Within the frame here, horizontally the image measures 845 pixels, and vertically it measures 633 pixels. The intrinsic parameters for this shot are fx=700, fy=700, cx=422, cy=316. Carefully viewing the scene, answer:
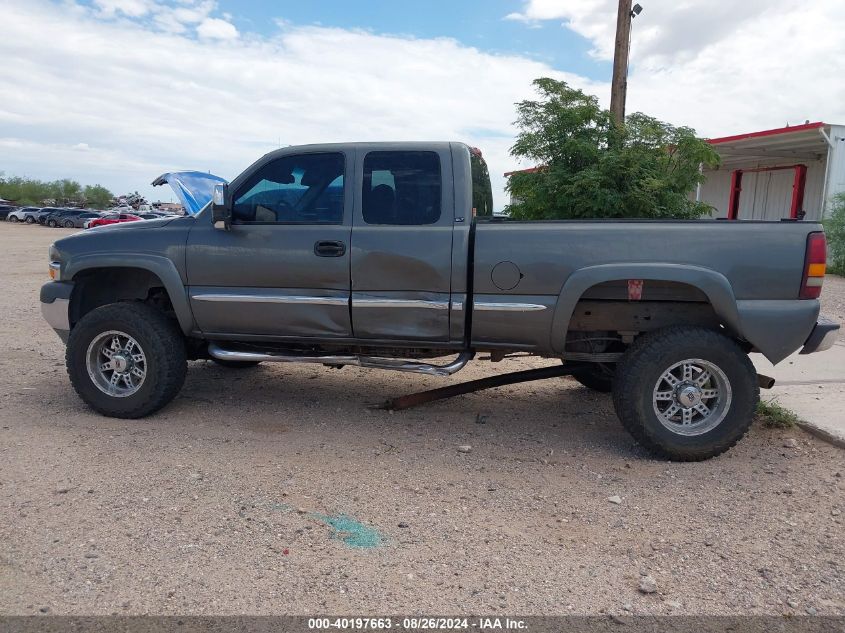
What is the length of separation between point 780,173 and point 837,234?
6.87 metres

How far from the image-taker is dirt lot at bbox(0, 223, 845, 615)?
3.10 metres

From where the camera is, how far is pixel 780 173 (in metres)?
24.6

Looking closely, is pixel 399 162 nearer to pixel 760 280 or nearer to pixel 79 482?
pixel 760 280

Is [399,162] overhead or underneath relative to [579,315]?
overhead

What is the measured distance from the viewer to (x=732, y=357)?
4.57 m

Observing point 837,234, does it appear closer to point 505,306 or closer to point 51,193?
point 505,306

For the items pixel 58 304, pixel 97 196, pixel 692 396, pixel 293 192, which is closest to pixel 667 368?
pixel 692 396

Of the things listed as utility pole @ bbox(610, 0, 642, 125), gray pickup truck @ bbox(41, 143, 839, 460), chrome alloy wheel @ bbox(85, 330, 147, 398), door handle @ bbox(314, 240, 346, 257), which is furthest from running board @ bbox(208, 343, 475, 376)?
utility pole @ bbox(610, 0, 642, 125)

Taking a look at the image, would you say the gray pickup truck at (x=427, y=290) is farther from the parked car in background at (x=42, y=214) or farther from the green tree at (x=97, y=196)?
the green tree at (x=97, y=196)

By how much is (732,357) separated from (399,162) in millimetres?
2635

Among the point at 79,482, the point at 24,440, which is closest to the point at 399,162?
the point at 79,482

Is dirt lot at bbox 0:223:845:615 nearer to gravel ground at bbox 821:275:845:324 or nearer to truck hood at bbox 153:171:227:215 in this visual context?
truck hood at bbox 153:171:227:215

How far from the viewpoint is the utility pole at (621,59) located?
11742 millimetres

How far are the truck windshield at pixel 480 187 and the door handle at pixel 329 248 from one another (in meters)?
1.00
